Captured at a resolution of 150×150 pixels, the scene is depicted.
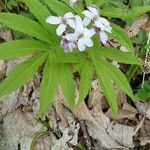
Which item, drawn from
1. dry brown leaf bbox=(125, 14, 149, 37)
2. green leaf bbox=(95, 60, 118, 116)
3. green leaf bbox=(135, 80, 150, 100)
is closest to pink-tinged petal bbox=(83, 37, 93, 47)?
green leaf bbox=(95, 60, 118, 116)

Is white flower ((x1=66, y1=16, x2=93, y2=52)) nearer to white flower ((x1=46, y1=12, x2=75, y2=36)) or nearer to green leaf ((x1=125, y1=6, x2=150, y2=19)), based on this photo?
white flower ((x1=46, y1=12, x2=75, y2=36))

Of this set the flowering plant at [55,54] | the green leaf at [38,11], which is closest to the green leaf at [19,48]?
the flowering plant at [55,54]

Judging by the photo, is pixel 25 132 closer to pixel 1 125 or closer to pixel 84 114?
pixel 1 125

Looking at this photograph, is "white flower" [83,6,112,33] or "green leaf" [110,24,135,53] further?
"green leaf" [110,24,135,53]

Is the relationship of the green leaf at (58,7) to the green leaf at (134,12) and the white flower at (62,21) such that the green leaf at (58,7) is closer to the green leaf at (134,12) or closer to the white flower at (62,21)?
the white flower at (62,21)

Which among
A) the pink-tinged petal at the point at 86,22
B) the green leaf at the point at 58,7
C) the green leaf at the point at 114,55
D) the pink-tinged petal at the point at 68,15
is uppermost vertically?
the green leaf at the point at 58,7

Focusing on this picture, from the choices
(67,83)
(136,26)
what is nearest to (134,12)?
(67,83)
